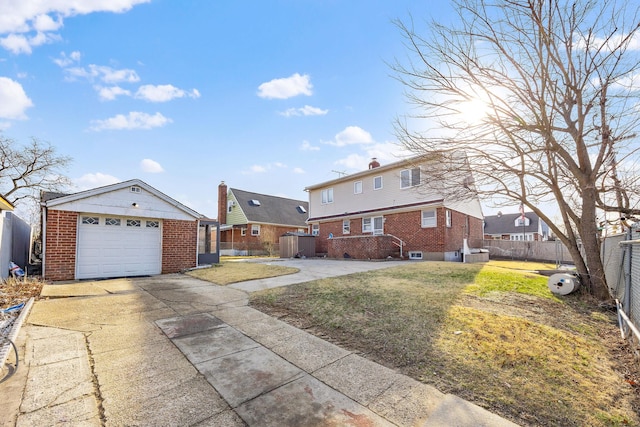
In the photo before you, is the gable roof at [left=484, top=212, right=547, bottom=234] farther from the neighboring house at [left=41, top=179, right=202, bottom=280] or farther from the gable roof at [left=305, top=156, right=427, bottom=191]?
the neighboring house at [left=41, top=179, right=202, bottom=280]

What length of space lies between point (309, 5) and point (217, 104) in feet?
18.5

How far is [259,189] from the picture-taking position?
107 feet

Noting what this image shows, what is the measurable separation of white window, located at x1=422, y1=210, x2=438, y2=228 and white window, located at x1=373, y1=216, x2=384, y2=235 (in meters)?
2.87

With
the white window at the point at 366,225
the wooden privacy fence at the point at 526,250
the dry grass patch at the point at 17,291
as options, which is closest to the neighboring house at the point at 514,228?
the wooden privacy fence at the point at 526,250

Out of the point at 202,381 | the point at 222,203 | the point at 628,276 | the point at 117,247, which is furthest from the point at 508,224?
the point at 202,381

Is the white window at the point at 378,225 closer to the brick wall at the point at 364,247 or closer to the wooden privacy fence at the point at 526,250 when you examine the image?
the brick wall at the point at 364,247

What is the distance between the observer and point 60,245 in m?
9.00

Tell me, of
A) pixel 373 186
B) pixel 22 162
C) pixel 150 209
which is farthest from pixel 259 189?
pixel 150 209

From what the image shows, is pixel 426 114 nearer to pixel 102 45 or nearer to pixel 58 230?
pixel 102 45

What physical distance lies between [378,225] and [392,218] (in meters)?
1.23

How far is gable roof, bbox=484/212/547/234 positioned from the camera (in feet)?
127

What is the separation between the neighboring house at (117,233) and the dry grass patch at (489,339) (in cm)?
634

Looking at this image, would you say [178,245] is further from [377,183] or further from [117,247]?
[377,183]

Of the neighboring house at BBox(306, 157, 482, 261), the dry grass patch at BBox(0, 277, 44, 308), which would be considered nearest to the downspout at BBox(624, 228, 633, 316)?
the neighboring house at BBox(306, 157, 482, 261)
